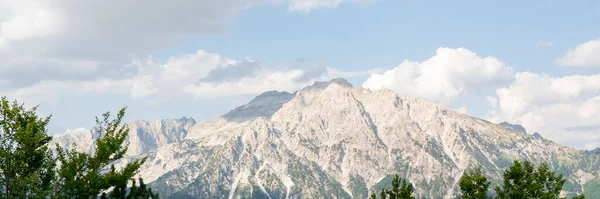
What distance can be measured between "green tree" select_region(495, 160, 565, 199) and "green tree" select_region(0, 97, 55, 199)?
4738cm

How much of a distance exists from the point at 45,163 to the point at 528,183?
4946 cm

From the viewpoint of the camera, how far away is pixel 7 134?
1439 inches

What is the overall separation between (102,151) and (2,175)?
7.27m

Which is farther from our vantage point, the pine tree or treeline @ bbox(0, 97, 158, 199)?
the pine tree

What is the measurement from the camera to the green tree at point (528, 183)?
58312 mm

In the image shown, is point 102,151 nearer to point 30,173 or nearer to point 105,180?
point 105,180

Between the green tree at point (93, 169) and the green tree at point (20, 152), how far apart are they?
1.43 meters

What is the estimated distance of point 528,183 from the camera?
194ft

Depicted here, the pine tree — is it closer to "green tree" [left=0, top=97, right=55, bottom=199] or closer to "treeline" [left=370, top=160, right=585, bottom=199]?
"green tree" [left=0, top=97, right=55, bottom=199]

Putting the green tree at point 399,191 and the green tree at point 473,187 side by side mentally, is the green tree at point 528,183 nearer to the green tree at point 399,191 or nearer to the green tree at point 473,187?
the green tree at point 473,187

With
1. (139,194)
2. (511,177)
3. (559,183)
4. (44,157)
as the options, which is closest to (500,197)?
(511,177)

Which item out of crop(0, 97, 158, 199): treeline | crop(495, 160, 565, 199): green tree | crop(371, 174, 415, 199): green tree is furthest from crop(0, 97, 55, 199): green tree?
crop(495, 160, 565, 199): green tree

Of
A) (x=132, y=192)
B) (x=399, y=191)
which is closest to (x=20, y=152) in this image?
(x=132, y=192)

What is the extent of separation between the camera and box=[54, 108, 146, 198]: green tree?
37625mm
